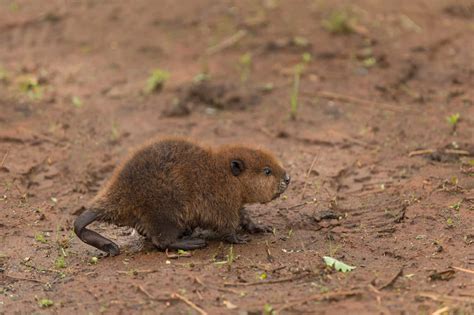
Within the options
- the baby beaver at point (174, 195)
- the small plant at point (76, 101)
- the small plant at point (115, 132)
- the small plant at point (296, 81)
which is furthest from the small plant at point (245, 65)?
the baby beaver at point (174, 195)

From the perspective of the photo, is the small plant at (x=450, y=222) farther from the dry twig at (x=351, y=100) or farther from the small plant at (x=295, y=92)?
the small plant at (x=295, y=92)

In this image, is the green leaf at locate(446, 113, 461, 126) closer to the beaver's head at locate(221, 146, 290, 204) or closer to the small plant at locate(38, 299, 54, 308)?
the beaver's head at locate(221, 146, 290, 204)

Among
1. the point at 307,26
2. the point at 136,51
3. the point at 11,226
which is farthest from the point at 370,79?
the point at 11,226

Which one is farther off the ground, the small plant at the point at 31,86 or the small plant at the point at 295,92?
the small plant at the point at 31,86

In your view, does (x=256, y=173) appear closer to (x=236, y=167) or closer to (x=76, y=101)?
(x=236, y=167)

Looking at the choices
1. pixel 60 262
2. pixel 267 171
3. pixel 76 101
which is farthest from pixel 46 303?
pixel 76 101

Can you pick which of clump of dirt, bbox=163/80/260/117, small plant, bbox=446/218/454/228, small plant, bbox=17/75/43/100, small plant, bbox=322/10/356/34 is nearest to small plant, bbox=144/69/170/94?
clump of dirt, bbox=163/80/260/117
